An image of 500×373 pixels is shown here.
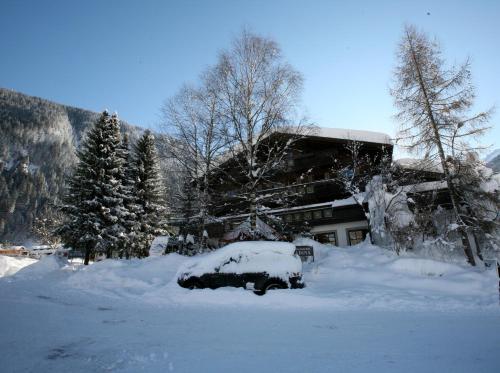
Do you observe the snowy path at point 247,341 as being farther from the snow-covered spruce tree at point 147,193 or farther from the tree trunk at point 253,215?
the snow-covered spruce tree at point 147,193

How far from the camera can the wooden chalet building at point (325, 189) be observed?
19.9 meters

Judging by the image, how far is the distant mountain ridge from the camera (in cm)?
9375

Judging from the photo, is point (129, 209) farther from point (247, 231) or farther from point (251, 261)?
point (251, 261)

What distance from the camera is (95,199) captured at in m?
22.0

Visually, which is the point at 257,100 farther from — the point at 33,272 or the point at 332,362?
the point at 33,272

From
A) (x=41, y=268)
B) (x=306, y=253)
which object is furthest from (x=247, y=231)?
(x=41, y=268)

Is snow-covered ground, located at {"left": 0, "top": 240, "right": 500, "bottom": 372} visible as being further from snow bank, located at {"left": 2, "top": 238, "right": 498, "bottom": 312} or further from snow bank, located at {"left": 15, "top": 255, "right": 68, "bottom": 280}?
snow bank, located at {"left": 15, "top": 255, "right": 68, "bottom": 280}

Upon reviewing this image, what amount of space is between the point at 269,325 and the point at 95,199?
20.1 metres

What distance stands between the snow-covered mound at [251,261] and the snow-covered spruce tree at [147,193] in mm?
16801

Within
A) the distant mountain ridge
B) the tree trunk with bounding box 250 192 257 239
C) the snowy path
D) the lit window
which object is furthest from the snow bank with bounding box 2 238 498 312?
the distant mountain ridge

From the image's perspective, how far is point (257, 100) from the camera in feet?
52.7

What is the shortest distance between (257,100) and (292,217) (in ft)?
31.5

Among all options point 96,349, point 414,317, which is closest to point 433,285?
point 414,317

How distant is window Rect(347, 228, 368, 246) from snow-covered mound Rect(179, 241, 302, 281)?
11.8 m
